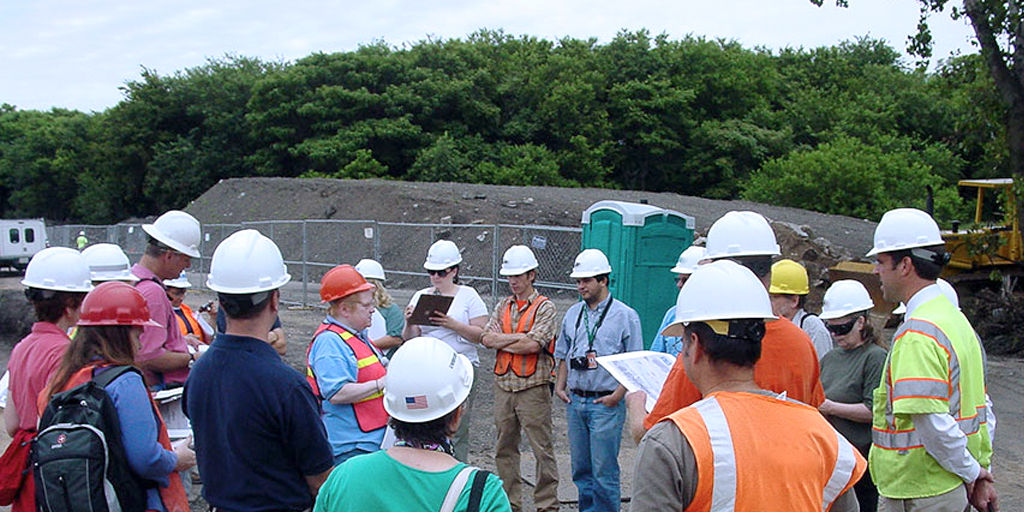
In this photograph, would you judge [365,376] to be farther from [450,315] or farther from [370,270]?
[370,270]

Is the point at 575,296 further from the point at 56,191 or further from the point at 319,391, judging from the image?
the point at 56,191

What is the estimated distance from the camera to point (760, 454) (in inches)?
80.3

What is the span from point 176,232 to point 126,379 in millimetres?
1714

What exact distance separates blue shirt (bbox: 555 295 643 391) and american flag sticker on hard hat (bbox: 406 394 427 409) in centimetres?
348

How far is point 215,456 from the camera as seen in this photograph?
3.01 meters

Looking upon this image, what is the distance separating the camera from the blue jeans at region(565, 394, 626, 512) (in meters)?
5.66

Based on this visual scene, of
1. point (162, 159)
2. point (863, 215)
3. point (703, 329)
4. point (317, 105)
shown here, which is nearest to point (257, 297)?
point (703, 329)

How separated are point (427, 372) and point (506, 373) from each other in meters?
3.88

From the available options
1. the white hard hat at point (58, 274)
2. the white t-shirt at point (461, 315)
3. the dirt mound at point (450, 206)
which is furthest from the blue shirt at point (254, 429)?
the dirt mound at point (450, 206)

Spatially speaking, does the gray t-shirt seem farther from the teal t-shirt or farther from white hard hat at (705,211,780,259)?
the teal t-shirt

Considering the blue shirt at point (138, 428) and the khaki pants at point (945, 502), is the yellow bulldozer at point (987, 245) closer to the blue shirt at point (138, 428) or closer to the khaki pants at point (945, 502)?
the khaki pants at point (945, 502)

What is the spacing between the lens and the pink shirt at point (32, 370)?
345cm

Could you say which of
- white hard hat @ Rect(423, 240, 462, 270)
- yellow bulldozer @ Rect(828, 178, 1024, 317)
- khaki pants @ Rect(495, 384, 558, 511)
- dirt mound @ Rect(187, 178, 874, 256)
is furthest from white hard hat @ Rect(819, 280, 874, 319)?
dirt mound @ Rect(187, 178, 874, 256)

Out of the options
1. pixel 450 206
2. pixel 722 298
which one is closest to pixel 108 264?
pixel 722 298
